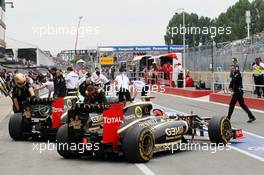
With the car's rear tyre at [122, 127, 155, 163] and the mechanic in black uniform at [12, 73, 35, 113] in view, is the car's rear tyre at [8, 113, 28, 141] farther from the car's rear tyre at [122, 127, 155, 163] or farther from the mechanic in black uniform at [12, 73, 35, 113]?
the car's rear tyre at [122, 127, 155, 163]

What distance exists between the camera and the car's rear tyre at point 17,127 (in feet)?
45.8

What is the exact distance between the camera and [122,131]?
1045 cm

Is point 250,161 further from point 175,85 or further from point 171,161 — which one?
point 175,85

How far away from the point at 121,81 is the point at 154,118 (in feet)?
32.6

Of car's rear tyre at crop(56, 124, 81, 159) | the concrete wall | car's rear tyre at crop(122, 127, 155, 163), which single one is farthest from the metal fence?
car's rear tyre at crop(122, 127, 155, 163)

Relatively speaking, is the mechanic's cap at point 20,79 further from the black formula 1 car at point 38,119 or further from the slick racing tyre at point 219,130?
the slick racing tyre at point 219,130

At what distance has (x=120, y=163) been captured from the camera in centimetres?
1046

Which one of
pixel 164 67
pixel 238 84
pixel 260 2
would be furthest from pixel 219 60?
pixel 260 2

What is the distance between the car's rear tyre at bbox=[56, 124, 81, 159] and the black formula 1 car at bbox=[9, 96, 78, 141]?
8.16 ft

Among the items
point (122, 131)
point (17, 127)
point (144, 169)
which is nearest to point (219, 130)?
point (122, 131)

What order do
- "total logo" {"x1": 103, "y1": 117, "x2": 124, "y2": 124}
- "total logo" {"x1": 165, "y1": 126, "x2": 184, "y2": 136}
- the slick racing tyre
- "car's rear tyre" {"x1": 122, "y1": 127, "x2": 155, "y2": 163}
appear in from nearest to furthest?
"car's rear tyre" {"x1": 122, "y1": 127, "x2": 155, "y2": 163}
"total logo" {"x1": 103, "y1": 117, "x2": 124, "y2": 124}
"total logo" {"x1": 165, "y1": 126, "x2": 184, "y2": 136}
the slick racing tyre

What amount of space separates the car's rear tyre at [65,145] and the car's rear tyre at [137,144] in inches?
49.5

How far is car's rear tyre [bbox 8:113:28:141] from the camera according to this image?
45.8 ft

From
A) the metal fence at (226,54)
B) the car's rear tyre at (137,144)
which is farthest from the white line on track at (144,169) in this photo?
the metal fence at (226,54)
